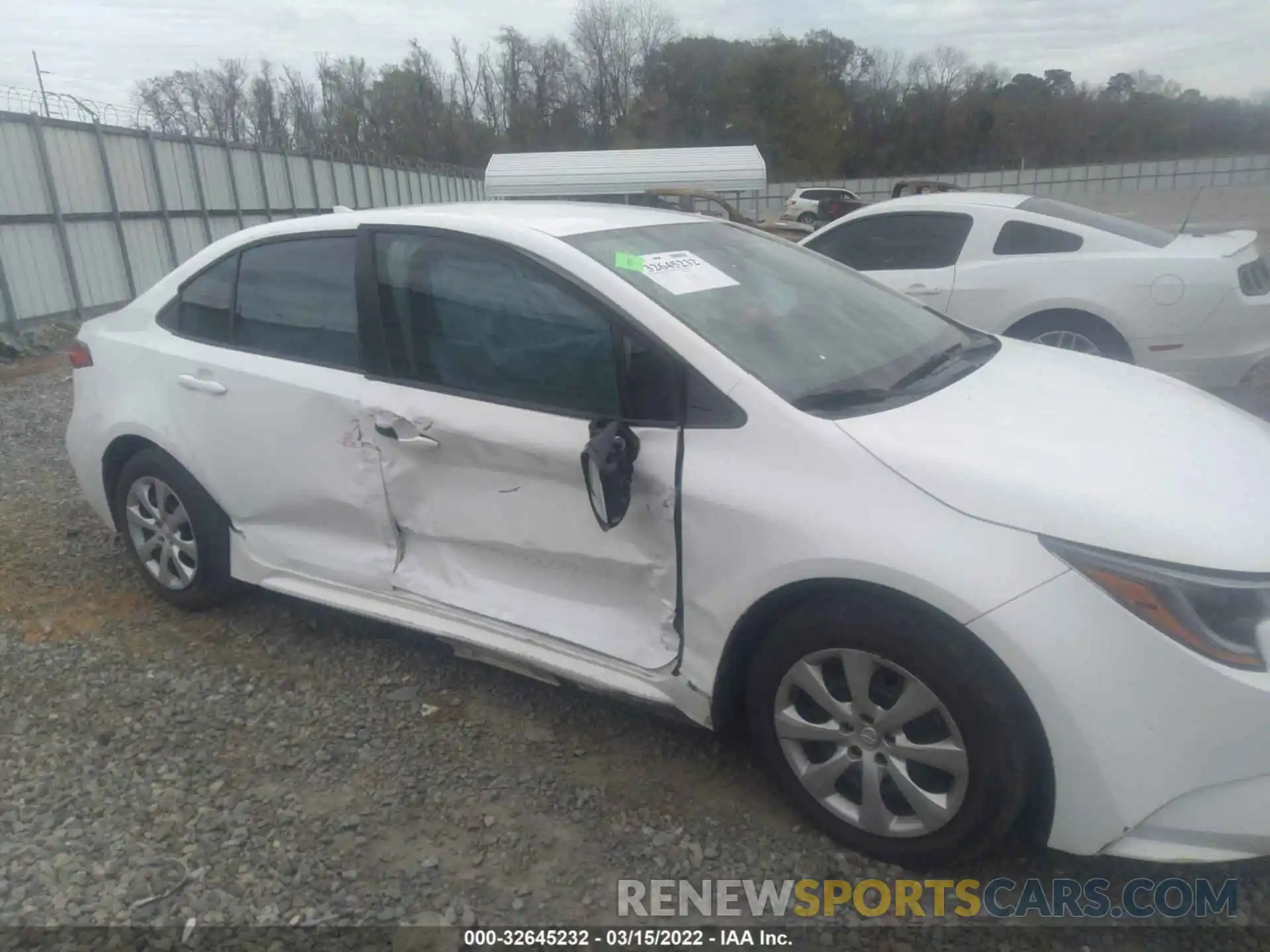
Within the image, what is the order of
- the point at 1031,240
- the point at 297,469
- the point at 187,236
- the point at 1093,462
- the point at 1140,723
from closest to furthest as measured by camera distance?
the point at 1140,723 → the point at 1093,462 → the point at 297,469 → the point at 1031,240 → the point at 187,236

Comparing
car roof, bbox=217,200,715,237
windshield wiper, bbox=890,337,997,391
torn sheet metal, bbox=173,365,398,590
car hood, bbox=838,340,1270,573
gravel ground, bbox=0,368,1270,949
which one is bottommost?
gravel ground, bbox=0,368,1270,949

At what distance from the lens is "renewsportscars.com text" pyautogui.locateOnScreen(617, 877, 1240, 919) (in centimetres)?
228

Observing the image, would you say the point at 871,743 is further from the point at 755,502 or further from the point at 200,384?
the point at 200,384

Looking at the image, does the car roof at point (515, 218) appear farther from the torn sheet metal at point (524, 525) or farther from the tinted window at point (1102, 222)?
the tinted window at point (1102, 222)

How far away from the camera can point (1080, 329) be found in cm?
602

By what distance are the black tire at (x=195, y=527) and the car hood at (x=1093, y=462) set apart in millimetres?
2506

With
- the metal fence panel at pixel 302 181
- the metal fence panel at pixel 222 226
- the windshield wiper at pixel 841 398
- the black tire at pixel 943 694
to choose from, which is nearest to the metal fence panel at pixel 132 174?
the metal fence panel at pixel 222 226

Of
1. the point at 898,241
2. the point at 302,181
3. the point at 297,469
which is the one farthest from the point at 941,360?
the point at 302,181

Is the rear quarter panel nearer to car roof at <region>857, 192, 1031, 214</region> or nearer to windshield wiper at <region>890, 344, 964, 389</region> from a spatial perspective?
car roof at <region>857, 192, 1031, 214</region>

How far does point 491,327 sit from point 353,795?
1.46 metres

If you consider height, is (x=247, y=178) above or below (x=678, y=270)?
below

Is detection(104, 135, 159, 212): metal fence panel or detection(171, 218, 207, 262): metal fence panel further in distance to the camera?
detection(171, 218, 207, 262): metal fence panel

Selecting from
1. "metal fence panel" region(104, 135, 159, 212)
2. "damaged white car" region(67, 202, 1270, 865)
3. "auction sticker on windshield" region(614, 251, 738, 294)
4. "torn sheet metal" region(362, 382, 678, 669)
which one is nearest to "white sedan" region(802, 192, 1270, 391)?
"damaged white car" region(67, 202, 1270, 865)

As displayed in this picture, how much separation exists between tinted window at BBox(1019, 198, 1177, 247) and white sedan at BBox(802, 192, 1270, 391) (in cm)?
1
